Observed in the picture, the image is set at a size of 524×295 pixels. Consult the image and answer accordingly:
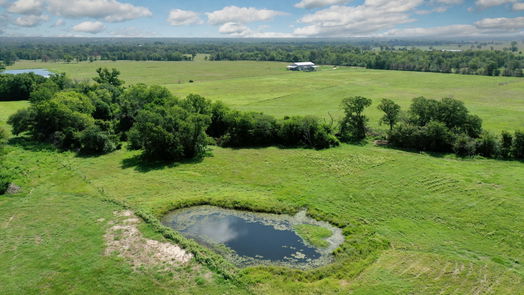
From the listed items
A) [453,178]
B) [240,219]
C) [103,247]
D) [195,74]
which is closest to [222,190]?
[240,219]

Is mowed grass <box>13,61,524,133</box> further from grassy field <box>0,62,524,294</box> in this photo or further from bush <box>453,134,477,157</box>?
grassy field <box>0,62,524,294</box>

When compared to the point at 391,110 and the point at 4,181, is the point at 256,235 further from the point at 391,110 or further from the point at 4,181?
the point at 391,110

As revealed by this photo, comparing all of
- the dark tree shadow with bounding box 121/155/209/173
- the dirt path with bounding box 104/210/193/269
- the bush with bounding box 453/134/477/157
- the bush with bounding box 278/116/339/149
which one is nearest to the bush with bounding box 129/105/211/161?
the dark tree shadow with bounding box 121/155/209/173

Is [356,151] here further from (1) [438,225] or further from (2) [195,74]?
(2) [195,74]

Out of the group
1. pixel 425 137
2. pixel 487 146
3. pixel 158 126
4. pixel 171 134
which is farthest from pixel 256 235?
pixel 487 146

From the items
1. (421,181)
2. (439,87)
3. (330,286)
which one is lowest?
(330,286)

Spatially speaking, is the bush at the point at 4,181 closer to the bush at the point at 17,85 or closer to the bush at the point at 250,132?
the bush at the point at 250,132

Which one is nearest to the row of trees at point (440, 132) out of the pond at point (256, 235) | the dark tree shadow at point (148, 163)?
the dark tree shadow at point (148, 163)
